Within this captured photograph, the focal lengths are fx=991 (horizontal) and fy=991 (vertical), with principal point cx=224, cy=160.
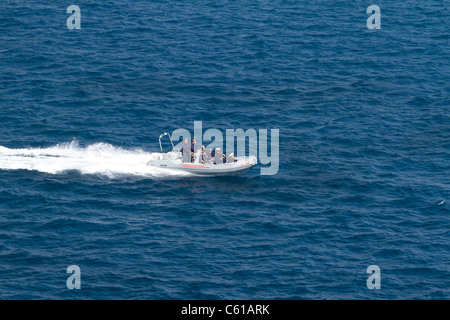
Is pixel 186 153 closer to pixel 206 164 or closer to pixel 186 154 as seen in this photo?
pixel 186 154

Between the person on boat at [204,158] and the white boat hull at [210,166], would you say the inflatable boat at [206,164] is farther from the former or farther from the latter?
Result: the person on boat at [204,158]

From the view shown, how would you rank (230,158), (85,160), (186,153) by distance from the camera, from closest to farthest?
1. (230,158)
2. (186,153)
3. (85,160)

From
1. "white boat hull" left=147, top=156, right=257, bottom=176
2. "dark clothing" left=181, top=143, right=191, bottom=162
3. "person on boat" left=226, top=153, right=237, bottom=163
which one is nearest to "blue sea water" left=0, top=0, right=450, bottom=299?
"white boat hull" left=147, top=156, right=257, bottom=176

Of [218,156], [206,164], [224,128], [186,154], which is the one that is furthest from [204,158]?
[224,128]

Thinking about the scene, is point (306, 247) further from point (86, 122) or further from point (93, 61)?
point (93, 61)

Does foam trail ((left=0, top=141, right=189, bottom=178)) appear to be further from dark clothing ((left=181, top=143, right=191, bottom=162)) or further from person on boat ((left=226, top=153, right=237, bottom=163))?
person on boat ((left=226, top=153, right=237, bottom=163))

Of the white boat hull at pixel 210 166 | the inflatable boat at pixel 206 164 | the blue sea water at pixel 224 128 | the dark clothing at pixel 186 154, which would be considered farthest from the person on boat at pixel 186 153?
the blue sea water at pixel 224 128
